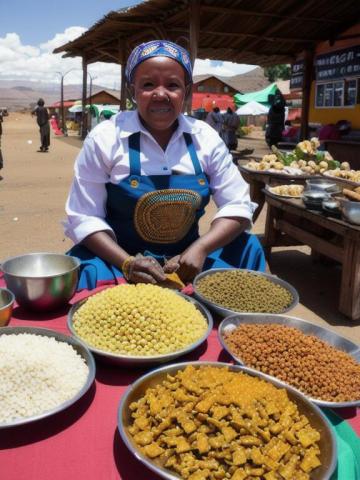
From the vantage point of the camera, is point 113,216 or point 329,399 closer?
point 329,399

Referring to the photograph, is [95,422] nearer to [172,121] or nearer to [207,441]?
[207,441]

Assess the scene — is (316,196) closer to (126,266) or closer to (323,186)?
(323,186)

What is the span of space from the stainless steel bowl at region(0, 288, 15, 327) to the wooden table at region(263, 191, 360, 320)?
239 cm

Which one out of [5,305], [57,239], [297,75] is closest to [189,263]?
[5,305]

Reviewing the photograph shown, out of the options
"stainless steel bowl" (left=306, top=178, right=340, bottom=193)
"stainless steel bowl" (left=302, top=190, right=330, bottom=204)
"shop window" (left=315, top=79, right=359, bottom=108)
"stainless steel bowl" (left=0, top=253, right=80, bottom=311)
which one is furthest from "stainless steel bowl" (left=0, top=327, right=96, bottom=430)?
"shop window" (left=315, top=79, right=359, bottom=108)

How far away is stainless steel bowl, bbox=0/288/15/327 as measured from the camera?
135 centimetres

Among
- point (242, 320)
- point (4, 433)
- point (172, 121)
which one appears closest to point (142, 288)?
point (242, 320)

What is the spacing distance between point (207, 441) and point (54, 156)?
553 inches

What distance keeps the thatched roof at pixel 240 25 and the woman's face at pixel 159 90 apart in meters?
5.44

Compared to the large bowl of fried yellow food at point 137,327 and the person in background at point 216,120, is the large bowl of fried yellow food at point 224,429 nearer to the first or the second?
the large bowl of fried yellow food at point 137,327

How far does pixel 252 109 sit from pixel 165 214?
19.1m

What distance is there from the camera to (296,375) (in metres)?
1.21

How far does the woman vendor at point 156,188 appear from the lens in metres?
1.81

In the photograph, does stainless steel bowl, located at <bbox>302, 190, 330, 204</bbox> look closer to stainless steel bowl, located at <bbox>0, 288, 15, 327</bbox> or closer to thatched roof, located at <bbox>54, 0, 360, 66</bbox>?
stainless steel bowl, located at <bbox>0, 288, 15, 327</bbox>
